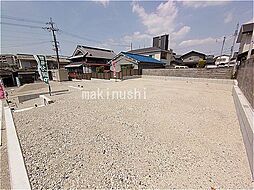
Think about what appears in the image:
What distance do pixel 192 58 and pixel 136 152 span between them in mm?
34790

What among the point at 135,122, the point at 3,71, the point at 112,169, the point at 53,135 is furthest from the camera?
the point at 3,71

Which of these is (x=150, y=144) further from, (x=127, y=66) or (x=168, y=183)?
(x=127, y=66)

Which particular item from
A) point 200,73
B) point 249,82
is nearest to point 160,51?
point 200,73

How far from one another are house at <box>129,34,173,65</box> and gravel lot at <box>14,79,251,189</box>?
23.2m

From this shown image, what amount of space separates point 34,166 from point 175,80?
46.2ft

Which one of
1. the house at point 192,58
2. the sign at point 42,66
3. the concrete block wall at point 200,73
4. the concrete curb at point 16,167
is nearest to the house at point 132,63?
the concrete block wall at point 200,73

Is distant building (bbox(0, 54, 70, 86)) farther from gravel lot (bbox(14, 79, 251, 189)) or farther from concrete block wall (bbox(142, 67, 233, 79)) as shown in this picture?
gravel lot (bbox(14, 79, 251, 189))

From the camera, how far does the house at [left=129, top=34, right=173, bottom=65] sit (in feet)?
83.8

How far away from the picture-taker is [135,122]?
3.83 meters

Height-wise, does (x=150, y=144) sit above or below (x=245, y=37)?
below

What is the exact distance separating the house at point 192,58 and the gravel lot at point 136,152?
30.6m

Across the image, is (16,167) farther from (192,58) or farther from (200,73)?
(192,58)

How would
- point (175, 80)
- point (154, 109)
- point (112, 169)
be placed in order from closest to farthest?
point (112, 169) → point (154, 109) → point (175, 80)

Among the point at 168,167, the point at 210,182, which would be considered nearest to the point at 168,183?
the point at 168,167
